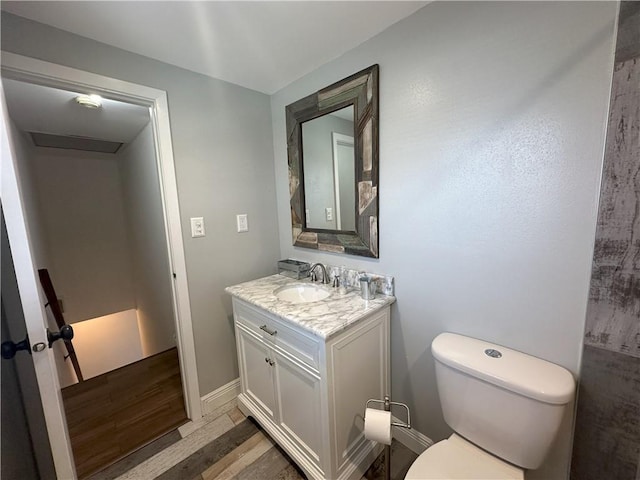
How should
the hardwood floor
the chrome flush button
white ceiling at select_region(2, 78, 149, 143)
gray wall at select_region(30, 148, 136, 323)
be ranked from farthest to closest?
gray wall at select_region(30, 148, 136, 323)
white ceiling at select_region(2, 78, 149, 143)
the hardwood floor
the chrome flush button

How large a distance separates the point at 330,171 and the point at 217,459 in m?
1.78

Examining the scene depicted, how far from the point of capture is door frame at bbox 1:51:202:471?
87 centimetres

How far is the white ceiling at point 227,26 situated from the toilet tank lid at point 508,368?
1493 mm

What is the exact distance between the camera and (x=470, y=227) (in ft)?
3.67

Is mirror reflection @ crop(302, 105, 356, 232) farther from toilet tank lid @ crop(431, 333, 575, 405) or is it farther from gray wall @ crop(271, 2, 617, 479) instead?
toilet tank lid @ crop(431, 333, 575, 405)

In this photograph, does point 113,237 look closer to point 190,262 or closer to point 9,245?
point 190,262

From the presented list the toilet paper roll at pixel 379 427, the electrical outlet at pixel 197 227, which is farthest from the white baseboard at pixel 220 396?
the toilet paper roll at pixel 379 427

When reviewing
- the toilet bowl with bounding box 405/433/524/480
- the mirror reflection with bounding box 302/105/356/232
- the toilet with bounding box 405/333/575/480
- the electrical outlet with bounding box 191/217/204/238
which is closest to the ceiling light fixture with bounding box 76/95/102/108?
the electrical outlet with bounding box 191/217/204/238

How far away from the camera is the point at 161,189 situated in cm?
155

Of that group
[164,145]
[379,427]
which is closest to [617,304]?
[379,427]

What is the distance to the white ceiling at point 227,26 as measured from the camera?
1089mm

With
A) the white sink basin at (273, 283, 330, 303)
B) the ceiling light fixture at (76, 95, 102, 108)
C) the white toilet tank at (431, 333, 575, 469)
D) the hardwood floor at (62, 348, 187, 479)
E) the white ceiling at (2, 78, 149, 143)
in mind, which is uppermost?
the white ceiling at (2, 78, 149, 143)

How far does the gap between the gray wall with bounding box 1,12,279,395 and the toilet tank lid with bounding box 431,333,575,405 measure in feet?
4.54

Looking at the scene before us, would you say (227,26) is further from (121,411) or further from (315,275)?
A: (121,411)
